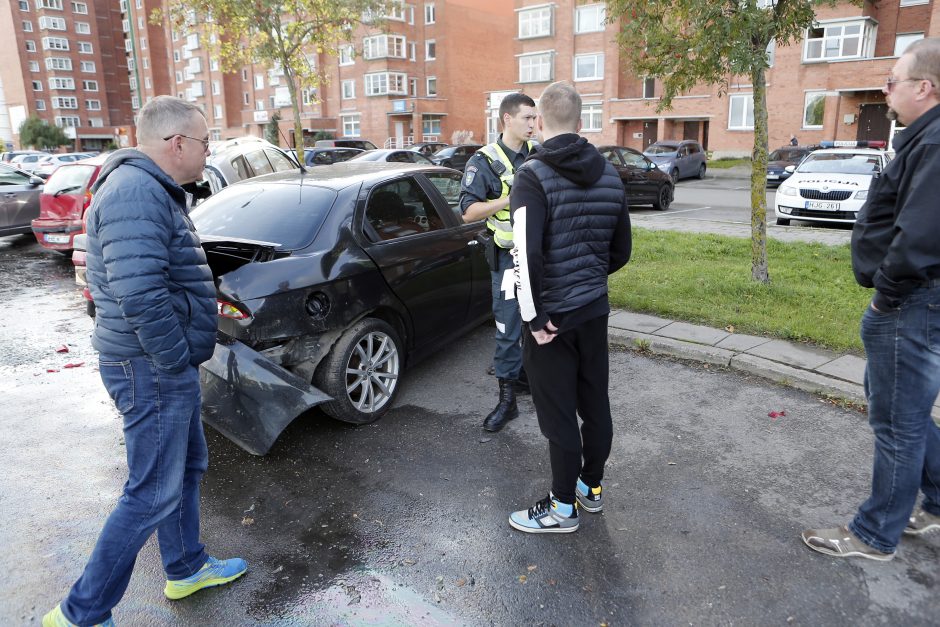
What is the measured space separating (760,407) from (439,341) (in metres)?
2.43

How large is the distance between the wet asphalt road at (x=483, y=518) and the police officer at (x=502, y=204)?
0.23 m

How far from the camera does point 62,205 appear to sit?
10.1 m

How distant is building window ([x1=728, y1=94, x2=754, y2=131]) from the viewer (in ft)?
117

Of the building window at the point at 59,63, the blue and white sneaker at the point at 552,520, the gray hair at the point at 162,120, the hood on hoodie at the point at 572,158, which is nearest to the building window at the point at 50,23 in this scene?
the building window at the point at 59,63

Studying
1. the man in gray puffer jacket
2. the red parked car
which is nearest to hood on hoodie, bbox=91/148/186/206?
the man in gray puffer jacket

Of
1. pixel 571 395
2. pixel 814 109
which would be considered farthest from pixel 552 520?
pixel 814 109

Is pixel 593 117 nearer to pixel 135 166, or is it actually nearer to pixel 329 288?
pixel 329 288

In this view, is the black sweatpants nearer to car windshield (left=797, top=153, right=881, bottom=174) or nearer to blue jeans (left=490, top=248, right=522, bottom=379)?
blue jeans (left=490, top=248, right=522, bottom=379)

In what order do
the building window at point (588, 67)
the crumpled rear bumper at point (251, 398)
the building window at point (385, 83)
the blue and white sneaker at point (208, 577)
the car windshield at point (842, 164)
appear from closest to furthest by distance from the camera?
the blue and white sneaker at point (208, 577) < the crumpled rear bumper at point (251, 398) < the car windshield at point (842, 164) < the building window at point (588, 67) < the building window at point (385, 83)

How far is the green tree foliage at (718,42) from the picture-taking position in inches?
241

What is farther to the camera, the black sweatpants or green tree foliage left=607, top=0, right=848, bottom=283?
green tree foliage left=607, top=0, right=848, bottom=283

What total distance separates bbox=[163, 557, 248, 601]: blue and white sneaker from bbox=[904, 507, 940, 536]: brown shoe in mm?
3116

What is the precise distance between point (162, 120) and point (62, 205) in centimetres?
942

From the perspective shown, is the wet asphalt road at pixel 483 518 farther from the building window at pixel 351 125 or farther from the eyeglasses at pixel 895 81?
the building window at pixel 351 125
